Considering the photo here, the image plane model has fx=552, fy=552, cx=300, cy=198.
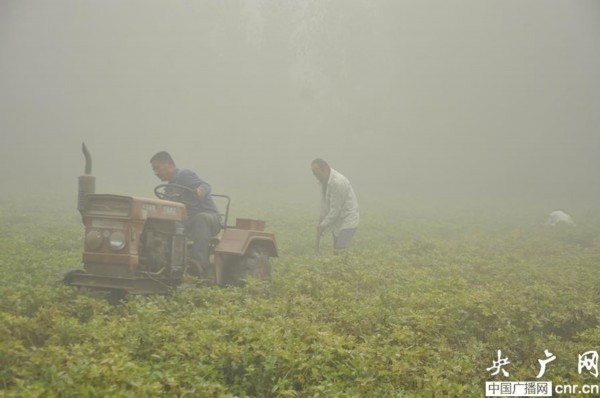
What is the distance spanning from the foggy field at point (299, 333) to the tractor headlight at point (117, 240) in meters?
0.66

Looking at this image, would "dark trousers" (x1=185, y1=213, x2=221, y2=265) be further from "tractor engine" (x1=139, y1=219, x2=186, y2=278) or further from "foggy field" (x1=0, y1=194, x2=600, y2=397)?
"foggy field" (x1=0, y1=194, x2=600, y2=397)

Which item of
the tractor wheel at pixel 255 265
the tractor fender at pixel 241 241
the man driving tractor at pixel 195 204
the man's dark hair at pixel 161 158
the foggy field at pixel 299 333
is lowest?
the foggy field at pixel 299 333

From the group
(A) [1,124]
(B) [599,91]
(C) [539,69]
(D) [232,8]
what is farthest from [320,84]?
(A) [1,124]

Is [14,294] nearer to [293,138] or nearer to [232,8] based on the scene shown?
[293,138]

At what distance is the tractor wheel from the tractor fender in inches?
4.7

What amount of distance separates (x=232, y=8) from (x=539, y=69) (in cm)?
3586

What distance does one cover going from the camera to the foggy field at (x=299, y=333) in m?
4.31

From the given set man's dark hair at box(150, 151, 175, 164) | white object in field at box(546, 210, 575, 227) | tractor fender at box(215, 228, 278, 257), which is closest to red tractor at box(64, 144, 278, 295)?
tractor fender at box(215, 228, 278, 257)

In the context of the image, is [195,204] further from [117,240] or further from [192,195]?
[117,240]

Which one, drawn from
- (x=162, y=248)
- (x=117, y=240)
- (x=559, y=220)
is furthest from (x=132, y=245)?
(x=559, y=220)

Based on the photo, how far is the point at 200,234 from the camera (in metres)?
8.10

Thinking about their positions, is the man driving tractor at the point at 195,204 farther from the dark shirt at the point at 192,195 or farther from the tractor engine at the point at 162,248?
the tractor engine at the point at 162,248

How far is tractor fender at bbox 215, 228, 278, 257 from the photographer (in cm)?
845

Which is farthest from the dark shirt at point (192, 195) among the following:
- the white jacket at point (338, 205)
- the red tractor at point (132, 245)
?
the white jacket at point (338, 205)
